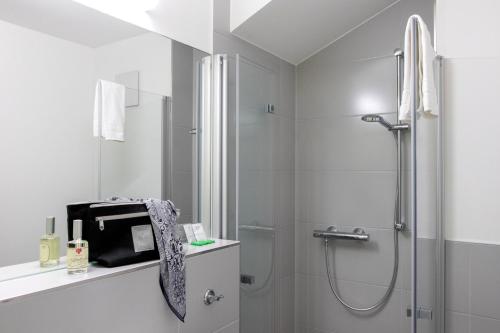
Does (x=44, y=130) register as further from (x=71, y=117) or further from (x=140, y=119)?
(x=140, y=119)

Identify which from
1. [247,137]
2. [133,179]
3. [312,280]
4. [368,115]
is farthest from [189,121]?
[312,280]

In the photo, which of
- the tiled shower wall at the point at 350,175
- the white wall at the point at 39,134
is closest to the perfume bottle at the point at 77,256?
the white wall at the point at 39,134

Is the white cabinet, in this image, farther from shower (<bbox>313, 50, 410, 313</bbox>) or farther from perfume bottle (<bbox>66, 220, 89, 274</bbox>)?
shower (<bbox>313, 50, 410, 313</bbox>)

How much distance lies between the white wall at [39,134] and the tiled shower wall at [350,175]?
1580 millimetres

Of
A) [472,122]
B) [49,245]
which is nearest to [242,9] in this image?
[472,122]

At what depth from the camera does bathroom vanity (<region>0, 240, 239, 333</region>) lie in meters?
0.95

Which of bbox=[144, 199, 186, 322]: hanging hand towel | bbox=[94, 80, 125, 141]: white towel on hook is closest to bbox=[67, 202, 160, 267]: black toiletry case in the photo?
bbox=[144, 199, 186, 322]: hanging hand towel

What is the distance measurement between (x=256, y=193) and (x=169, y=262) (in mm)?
785

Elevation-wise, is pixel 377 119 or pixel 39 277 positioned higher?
pixel 377 119

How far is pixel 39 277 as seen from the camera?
3.58 ft

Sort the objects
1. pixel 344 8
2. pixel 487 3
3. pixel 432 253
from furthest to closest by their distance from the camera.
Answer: pixel 344 8 < pixel 487 3 < pixel 432 253

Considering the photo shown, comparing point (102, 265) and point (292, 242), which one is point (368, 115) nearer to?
point (292, 242)

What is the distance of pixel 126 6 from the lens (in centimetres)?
150

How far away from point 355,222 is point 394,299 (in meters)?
0.49
